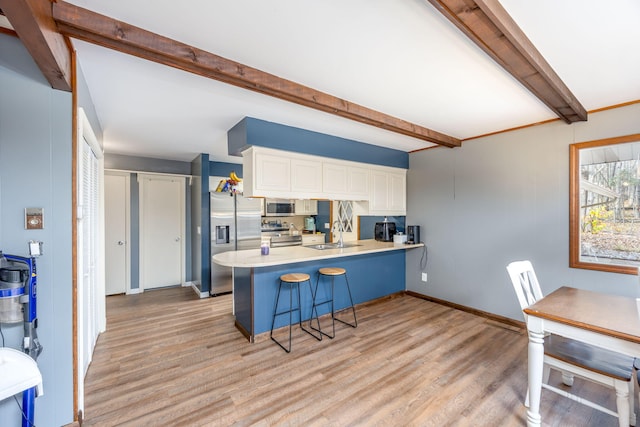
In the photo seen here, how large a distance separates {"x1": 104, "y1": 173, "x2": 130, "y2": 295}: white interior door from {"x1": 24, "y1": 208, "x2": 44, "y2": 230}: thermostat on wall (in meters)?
3.49

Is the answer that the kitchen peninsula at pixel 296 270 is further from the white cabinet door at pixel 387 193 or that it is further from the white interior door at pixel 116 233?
the white interior door at pixel 116 233

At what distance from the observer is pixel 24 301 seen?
1437mm

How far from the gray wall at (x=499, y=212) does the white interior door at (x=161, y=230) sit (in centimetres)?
418

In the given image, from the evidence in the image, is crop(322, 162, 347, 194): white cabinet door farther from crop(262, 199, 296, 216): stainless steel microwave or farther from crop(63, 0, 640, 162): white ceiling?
crop(262, 199, 296, 216): stainless steel microwave

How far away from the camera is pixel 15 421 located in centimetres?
153

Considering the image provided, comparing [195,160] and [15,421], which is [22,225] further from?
[195,160]

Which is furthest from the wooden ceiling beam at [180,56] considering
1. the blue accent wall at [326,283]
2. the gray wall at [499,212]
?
the gray wall at [499,212]

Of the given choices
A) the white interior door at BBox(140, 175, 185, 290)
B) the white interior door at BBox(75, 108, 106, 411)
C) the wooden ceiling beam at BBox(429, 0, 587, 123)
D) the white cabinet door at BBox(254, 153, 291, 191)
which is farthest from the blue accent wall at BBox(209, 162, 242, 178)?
the wooden ceiling beam at BBox(429, 0, 587, 123)

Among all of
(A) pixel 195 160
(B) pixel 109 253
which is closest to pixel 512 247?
(A) pixel 195 160

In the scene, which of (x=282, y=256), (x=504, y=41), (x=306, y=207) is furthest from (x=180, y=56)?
(x=306, y=207)

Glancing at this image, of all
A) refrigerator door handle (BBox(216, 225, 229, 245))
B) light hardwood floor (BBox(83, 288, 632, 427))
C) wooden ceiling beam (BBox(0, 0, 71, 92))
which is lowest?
light hardwood floor (BBox(83, 288, 632, 427))

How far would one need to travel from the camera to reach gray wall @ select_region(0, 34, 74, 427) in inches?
59.4

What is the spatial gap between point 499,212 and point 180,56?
12.1 ft

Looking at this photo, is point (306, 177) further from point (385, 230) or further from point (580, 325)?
point (580, 325)
